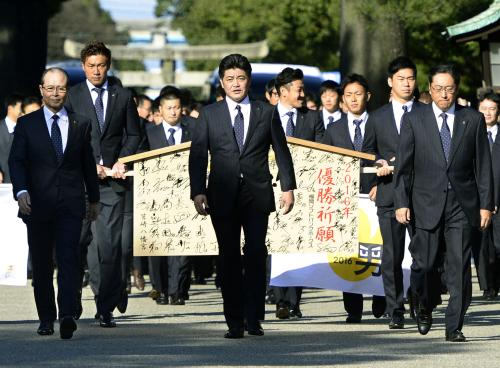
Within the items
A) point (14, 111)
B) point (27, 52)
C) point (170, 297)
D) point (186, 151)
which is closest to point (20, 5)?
point (27, 52)

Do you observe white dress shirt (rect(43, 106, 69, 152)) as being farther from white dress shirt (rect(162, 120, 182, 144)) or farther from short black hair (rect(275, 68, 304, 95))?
white dress shirt (rect(162, 120, 182, 144))

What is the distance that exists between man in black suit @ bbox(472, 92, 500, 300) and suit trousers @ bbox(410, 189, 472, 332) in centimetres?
487

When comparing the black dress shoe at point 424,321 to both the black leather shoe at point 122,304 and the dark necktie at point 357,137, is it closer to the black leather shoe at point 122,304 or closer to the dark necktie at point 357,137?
the dark necktie at point 357,137

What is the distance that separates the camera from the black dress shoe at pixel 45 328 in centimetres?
1276

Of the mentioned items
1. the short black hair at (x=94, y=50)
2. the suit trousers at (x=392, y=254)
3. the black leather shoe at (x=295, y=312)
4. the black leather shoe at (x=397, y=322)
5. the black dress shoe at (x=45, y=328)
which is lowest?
the black leather shoe at (x=295, y=312)

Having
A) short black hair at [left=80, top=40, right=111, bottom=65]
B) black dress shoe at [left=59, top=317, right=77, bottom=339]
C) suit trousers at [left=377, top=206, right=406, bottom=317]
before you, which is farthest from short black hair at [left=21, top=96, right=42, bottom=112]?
black dress shoe at [left=59, top=317, right=77, bottom=339]

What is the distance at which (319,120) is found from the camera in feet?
54.5

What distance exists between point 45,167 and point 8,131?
303 inches

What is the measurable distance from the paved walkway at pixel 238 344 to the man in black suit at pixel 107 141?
1.31 feet

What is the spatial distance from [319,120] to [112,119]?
3.33 meters

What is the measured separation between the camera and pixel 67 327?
1231 cm

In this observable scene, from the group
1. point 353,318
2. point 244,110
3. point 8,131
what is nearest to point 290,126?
point 353,318

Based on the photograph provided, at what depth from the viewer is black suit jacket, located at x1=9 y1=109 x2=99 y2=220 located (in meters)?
12.6
